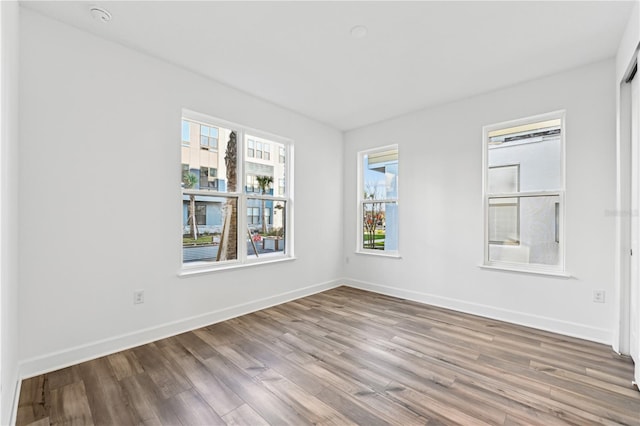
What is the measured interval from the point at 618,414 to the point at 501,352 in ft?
2.68

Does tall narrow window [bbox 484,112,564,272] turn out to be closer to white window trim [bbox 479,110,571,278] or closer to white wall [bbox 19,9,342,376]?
white window trim [bbox 479,110,571,278]

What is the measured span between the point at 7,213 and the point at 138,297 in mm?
1324

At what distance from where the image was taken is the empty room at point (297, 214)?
1923mm

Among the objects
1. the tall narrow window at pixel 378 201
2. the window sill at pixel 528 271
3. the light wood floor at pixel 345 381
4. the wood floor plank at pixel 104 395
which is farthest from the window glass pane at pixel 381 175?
the wood floor plank at pixel 104 395

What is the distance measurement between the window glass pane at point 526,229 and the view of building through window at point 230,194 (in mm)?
2799

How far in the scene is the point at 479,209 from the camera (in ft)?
11.5

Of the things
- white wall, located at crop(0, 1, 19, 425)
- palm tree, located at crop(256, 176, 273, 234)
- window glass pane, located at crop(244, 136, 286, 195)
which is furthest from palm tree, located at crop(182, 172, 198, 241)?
white wall, located at crop(0, 1, 19, 425)

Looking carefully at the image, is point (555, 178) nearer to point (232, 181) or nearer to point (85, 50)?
point (232, 181)

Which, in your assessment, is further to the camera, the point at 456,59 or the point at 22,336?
the point at 456,59

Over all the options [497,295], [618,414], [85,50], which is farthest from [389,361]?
[85,50]

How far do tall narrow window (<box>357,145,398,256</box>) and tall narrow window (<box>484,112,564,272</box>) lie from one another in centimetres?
133

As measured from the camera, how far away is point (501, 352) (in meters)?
2.51

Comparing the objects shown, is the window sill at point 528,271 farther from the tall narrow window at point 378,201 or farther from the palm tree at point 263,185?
the palm tree at point 263,185

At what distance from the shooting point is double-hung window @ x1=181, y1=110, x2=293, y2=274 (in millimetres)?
3137
